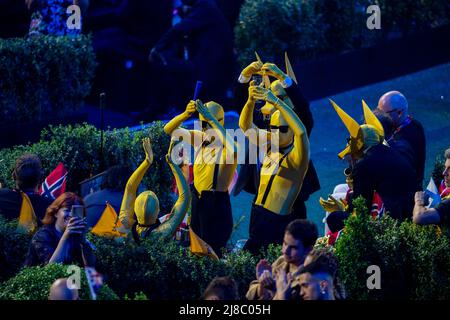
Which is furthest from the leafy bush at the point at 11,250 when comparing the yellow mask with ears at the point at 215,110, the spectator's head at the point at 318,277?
the spectator's head at the point at 318,277

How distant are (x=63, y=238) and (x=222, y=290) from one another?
6.02 feet

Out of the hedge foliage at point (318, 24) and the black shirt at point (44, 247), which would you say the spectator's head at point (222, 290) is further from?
the hedge foliage at point (318, 24)

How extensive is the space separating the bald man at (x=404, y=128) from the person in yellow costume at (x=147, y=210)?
2162mm

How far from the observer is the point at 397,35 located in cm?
1800

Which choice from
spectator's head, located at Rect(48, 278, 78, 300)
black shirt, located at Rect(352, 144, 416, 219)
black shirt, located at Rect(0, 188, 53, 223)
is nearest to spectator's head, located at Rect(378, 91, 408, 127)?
black shirt, located at Rect(352, 144, 416, 219)

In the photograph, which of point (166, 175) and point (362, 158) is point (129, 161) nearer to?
point (166, 175)

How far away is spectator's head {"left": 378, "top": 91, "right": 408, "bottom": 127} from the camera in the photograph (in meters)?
11.5

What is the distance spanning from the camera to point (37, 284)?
8.59m

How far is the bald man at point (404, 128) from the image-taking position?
11508 mm

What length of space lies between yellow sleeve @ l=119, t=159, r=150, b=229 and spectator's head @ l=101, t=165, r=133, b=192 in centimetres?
25

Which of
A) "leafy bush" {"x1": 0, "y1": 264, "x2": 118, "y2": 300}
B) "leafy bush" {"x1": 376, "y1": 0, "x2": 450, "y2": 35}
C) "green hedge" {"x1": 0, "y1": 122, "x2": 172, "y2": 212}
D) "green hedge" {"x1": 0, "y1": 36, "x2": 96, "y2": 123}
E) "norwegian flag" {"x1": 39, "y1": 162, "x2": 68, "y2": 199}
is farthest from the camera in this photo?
"leafy bush" {"x1": 376, "y1": 0, "x2": 450, "y2": 35}

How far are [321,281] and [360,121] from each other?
8.13 m

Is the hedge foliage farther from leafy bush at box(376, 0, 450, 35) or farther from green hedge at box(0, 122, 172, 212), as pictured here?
green hedge at box(0, 122, 172, 212)

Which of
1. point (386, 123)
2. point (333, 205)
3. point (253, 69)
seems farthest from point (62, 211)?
point (386, 123)
